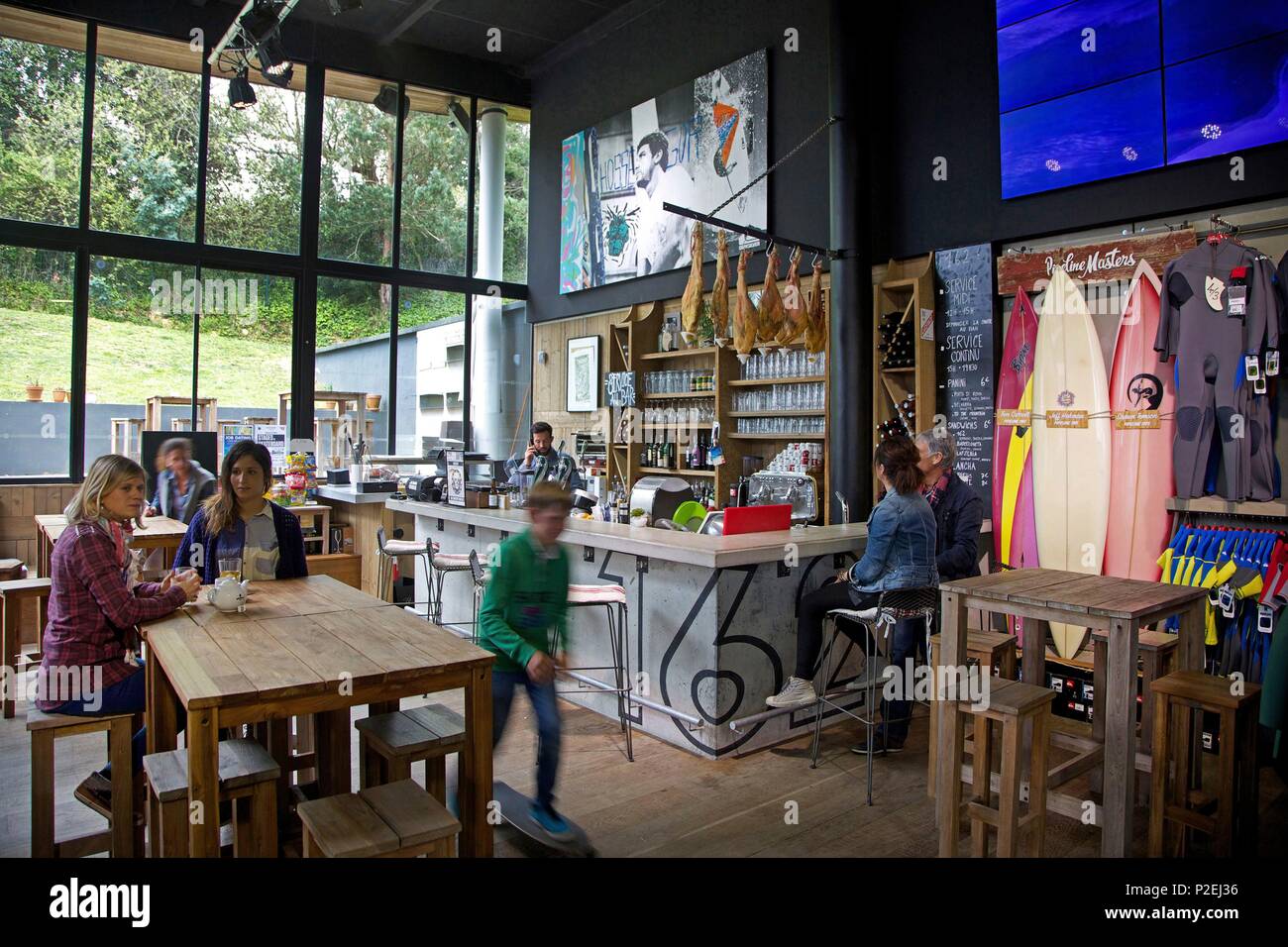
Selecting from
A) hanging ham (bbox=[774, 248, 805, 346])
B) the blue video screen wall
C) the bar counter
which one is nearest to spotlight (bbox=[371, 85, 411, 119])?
hanging ham (bbox=[774, 248, 805, 346])

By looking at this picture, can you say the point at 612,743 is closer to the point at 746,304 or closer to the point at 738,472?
the point at 746,304

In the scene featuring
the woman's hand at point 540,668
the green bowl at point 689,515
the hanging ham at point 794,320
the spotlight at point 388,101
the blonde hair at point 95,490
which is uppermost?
the spotlight at point 388,101

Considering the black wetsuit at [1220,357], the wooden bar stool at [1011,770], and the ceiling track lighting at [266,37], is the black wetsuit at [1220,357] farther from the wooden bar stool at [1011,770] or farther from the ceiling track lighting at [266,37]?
the ceiling track lighting at [266,37]

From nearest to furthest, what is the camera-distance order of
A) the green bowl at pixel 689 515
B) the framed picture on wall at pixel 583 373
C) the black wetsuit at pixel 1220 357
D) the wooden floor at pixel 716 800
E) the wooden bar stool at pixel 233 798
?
the wooden bar stool at pixel 233 798 → the wooden floor at pixel 716 800 → the black wetsuit at pixel 1220 357 → the green bowl at pixel 689 515 → the framed picture on wall at pixel 583 373

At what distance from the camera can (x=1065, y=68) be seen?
498cm

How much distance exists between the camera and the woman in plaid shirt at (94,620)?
2.75 meters

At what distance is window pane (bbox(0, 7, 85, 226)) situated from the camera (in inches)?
283

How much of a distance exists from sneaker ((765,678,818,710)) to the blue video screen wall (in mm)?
3275

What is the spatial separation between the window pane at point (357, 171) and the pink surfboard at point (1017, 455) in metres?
6.26

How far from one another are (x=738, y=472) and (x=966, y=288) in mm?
2330

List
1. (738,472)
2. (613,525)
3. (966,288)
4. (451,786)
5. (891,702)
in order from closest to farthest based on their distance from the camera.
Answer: (451,786)
(891,702)
(613,525)
(966,288)
(738,472)

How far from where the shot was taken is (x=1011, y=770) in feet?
8.71

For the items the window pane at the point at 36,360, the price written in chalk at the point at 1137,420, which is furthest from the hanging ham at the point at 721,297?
the window pane at the point at 36,360
